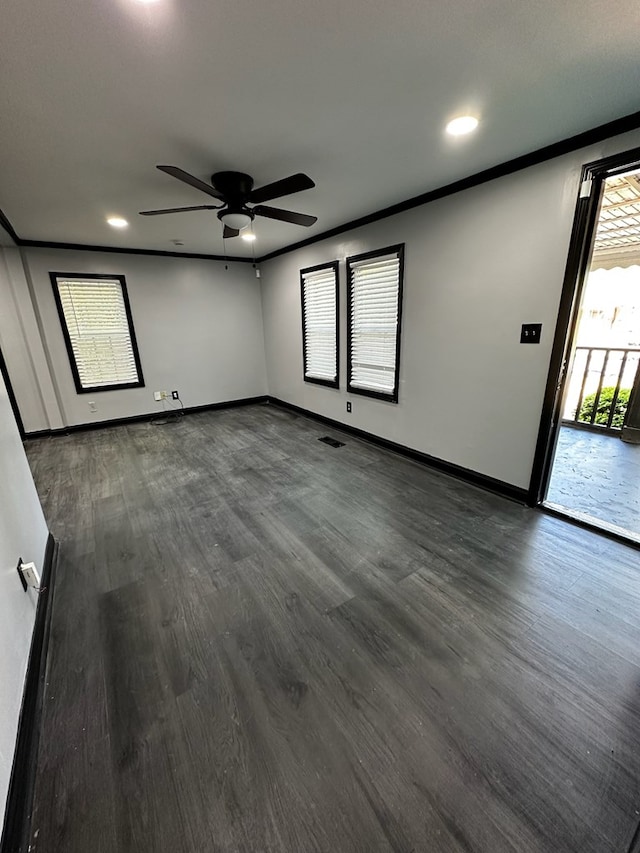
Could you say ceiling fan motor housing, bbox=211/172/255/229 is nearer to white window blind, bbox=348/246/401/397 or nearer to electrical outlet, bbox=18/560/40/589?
white window blind, bbox=348/246/401/397

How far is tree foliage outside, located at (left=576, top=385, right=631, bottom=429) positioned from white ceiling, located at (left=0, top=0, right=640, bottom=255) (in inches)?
132

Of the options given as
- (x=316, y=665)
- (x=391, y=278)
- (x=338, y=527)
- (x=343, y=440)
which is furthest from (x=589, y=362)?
(x=316, y=665)

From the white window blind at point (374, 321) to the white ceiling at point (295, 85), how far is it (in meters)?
1.01

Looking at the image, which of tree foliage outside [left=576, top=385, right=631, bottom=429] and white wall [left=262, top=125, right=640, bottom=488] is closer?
white wall [left=262, top=125, right=640, bottom=488]

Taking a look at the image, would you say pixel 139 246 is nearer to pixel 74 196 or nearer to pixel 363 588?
pixel 74 196

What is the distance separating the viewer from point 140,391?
5238 mm

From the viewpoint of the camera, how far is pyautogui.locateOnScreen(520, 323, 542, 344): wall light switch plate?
2.48 m

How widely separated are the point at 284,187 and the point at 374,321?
6.14 ft

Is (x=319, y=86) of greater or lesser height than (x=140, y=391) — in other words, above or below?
above

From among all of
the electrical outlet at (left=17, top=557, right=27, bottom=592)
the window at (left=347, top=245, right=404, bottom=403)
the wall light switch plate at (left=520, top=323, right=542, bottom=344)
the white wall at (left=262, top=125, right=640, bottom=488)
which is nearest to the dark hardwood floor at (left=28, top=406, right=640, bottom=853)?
the electrical outlet at (left=17, top=557, right=27, bottom=592)

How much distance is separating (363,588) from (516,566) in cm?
96

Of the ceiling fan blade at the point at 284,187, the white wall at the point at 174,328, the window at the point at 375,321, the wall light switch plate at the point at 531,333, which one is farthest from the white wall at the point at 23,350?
the wall light switch plate at the point at 531,333

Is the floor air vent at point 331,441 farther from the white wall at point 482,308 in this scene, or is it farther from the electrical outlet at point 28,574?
the electrical outlet at point 28,574

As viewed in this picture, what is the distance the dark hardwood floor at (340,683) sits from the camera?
1023 millimetres
